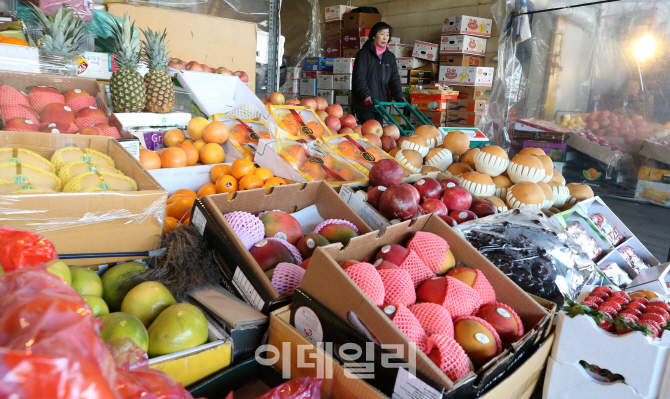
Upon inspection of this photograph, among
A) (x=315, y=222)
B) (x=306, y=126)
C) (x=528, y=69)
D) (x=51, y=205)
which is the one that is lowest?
→ (x=315, y=222)

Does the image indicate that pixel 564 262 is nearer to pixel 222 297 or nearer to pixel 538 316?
pixel 538 316

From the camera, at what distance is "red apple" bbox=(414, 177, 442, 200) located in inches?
77.9

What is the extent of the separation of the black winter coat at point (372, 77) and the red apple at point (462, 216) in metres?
2.97

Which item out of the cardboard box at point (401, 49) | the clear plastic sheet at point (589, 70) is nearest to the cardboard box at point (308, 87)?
the cardboard box at point (401, 49)

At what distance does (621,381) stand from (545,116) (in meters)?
6.27

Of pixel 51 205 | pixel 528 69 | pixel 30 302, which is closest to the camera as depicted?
pixel 30 302

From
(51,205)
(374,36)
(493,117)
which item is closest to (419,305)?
(51,205)

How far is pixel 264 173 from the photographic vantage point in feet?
6.47

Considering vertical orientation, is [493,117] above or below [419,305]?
above

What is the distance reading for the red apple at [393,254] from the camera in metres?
1.30

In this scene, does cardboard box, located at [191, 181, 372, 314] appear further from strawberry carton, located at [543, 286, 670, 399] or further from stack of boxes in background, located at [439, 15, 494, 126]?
stack of boxes in background, located at [439, 15, 494, 126]

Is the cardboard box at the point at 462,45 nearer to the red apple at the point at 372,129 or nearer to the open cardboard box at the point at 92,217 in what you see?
the red apple at the point at 372,129

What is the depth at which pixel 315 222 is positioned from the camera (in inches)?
66.9

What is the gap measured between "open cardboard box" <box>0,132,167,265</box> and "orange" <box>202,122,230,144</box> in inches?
32.9
